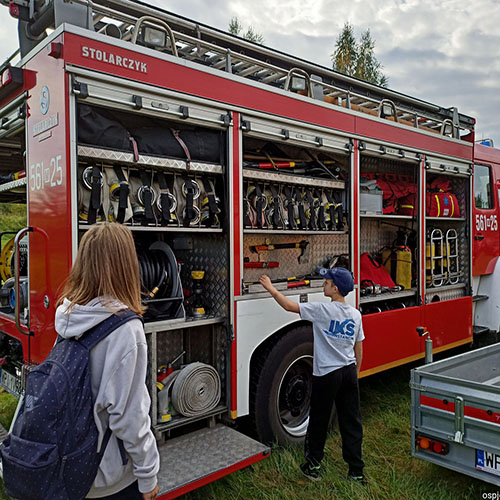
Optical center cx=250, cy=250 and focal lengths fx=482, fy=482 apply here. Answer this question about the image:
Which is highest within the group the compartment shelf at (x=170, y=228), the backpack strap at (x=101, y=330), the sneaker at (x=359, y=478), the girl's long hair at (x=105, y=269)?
the compartment shelf at (x=170, y=228)

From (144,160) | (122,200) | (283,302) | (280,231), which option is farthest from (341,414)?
(144,160)

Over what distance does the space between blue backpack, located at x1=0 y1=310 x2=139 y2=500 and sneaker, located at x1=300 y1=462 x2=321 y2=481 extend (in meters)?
2.09

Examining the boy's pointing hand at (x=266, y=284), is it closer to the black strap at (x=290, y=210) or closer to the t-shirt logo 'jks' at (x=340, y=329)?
the t-shirt logo 'jks' at (x=340, y=329)

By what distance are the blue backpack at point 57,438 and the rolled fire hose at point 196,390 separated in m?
1.58

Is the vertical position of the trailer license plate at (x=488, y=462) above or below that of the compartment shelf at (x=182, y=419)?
below

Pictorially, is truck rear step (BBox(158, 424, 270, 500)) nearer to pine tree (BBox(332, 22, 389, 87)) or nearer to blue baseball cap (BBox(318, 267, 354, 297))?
blue baseball cap (BBox(318, 267, 354, 297))

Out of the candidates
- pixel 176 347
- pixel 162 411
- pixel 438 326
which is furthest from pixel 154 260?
pixel 438 326

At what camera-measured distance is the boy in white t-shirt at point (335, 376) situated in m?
3.30

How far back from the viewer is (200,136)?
3.44 meters

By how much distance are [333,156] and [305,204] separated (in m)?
0.60

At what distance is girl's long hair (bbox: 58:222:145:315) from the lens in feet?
5.86

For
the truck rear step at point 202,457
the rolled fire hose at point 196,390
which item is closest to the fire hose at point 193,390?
the rolled fire hose at point 196,390

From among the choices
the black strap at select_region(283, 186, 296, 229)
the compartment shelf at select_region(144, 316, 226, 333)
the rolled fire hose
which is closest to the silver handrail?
the black strap at select_region(283, 186, 296, 229)

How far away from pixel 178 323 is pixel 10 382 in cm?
134
